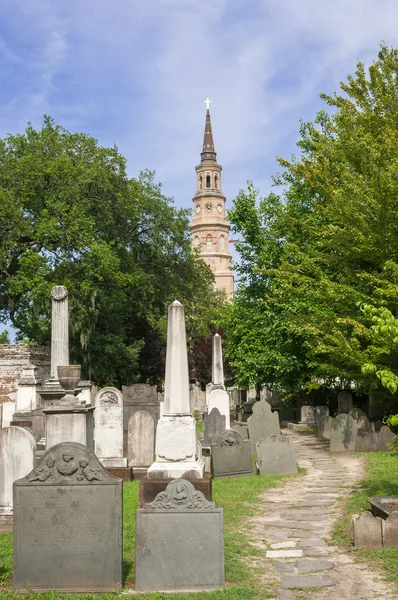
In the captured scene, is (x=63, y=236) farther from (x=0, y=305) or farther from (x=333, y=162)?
(x=333, y=162)

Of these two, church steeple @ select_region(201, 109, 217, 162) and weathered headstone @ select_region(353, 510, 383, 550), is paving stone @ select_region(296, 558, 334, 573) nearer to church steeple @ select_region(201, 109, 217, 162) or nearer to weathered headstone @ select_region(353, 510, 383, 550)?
weathered headstone @ select_region(353, 510, 383, 550)

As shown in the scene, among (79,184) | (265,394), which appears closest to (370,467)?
(79,184)

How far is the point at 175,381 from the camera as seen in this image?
936cm

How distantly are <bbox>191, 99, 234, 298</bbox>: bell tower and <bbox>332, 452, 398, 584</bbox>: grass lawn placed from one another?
204ft

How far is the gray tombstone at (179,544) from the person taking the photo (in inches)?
233

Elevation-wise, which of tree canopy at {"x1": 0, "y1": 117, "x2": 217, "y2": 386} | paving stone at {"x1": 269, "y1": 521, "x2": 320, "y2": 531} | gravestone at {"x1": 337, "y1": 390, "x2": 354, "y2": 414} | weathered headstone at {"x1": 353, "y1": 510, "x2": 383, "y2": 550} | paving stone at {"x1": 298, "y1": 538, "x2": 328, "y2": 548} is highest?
tree canopy at {"x1": 0, "y1": 117, "x2": 217, "y2": 386}

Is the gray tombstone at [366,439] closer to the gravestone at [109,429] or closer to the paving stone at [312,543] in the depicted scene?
the gravestone at [109,429]

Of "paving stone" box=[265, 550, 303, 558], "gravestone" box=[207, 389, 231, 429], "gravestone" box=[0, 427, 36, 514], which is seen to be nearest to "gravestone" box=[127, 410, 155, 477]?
"gravestone" box=[0, 427, 36, 514]

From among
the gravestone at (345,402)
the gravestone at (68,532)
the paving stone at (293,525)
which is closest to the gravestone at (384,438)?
the gravestone at (345,402)

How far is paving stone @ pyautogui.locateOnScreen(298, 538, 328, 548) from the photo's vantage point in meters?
7.71

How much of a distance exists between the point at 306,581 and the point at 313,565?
583 millimetres

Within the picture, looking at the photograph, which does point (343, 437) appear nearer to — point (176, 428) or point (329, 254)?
point (329, 254)

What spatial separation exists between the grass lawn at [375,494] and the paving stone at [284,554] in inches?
22.3

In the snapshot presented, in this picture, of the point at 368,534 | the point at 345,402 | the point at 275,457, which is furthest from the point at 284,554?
the point at 345,402
